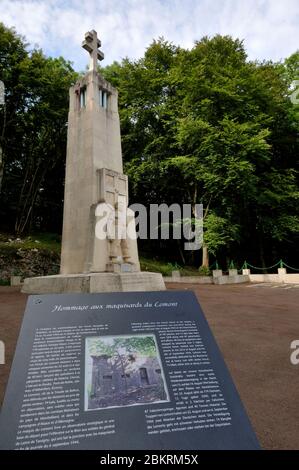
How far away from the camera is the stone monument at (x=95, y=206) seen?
919 centimetres

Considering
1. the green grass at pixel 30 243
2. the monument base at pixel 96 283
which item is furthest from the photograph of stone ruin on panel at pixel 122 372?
the green grass at pixel 30 243

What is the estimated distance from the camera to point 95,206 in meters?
9.60

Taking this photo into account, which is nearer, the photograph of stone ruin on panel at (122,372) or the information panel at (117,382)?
the information panel at (117,382)

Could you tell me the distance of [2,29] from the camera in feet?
63.4

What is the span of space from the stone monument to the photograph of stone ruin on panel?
5.86 m

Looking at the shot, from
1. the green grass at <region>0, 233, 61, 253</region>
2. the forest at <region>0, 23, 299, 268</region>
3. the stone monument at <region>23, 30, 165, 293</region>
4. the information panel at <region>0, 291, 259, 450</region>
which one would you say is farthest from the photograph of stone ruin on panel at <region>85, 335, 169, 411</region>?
the forest at <region>0, 23, 299, 268</region>

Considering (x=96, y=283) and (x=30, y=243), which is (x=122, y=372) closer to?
(x=96, y=283)

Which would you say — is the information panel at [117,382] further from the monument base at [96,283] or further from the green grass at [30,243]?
the green grass at [30,243]

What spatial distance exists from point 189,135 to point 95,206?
13.3 m

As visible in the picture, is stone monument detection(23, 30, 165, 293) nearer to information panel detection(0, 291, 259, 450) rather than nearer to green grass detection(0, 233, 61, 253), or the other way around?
information panel detection(0, 291, 259, 450)

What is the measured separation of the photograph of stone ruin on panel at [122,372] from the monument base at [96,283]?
217 inches

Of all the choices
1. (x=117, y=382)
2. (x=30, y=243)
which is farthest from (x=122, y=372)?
(x=30, y=243)
